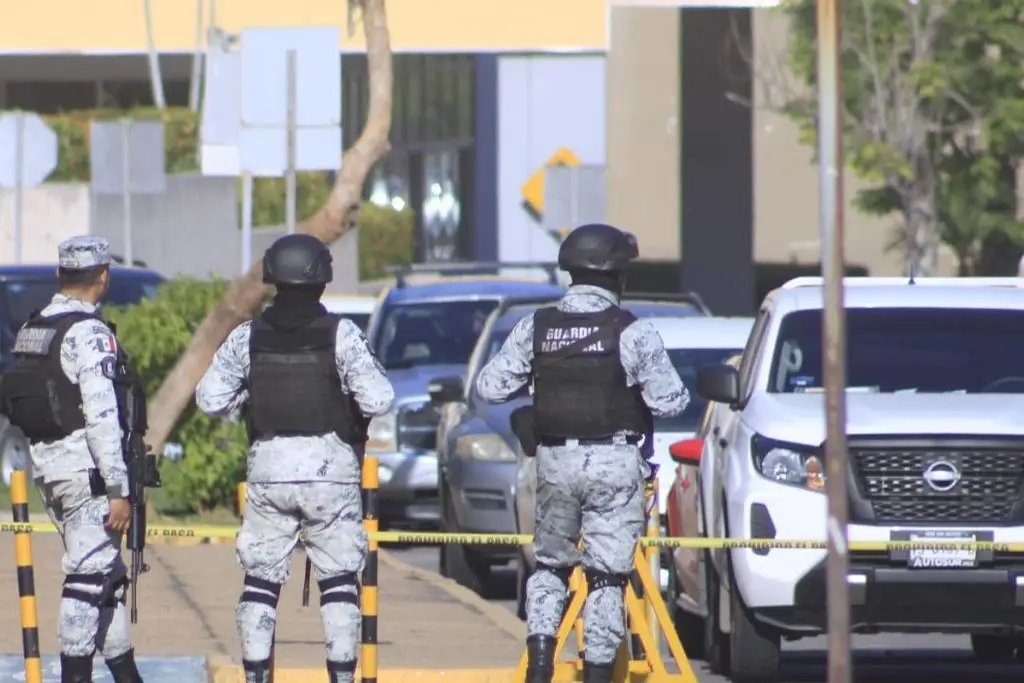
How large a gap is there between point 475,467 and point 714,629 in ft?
11.2

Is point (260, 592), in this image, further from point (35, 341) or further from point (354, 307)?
point (354, 307)

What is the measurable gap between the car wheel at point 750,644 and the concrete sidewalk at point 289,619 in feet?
3.15

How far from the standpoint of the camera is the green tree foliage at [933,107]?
2678 centimetres

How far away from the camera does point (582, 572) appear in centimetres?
914

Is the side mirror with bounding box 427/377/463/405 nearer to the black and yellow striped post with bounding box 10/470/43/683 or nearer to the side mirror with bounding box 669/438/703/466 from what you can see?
the side mirror with bounding box 669/438/703/466

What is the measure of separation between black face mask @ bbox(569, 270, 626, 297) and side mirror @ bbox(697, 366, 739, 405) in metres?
1.35

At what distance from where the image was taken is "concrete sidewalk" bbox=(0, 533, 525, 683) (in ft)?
35.1

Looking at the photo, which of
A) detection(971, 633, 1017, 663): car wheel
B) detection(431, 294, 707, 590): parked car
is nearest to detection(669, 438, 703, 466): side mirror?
detection(971, 633, 1017, 663): car wheel

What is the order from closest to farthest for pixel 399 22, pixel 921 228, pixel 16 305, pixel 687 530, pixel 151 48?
1. pixel 687 530
2. pixel 16 305
3. pixel 921 228
4. pixel 399 22
5. pixel 151 48

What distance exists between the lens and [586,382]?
8.80m

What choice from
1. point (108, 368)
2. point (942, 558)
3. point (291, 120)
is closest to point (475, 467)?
point (291, 120)

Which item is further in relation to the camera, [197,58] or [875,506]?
[197,58]

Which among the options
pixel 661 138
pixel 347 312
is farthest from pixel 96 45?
pixel 347 312

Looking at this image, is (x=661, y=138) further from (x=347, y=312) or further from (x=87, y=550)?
(x=87, y=550)
